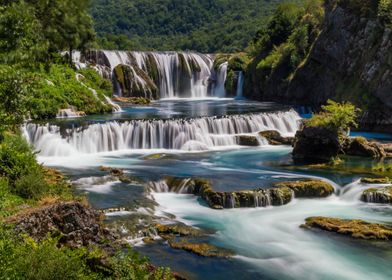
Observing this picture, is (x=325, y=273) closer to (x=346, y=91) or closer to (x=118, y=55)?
(x=346, y=91)

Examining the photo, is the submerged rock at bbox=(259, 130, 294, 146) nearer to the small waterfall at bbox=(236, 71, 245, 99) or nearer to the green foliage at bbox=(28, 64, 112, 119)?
the green foliage at bbox=(28, 64, 112, 119)

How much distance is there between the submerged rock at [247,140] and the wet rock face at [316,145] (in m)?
6.18

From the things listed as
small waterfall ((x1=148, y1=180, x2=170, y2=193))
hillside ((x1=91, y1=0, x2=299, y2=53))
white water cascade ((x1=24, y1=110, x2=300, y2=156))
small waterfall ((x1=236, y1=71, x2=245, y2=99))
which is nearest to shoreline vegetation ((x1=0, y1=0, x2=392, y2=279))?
small waterfall ((x1=148, y1=180, x2=170, y2=193))

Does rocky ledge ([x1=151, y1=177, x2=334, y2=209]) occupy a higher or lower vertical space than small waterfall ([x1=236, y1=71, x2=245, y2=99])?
lower

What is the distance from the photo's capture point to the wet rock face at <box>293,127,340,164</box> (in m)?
28.5

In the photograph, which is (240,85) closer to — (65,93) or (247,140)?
(65,93)

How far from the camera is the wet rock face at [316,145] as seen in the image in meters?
28.5

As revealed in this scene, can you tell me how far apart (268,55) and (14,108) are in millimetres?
50800

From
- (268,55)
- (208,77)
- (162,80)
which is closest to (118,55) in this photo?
(162,80)

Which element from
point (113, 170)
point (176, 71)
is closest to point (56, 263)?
point (113, 170)

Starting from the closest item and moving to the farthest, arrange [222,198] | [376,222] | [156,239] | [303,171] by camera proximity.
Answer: [156,239] → [376,222] → [222,198] → [303,171]

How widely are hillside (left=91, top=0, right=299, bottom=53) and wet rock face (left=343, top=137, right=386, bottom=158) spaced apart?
9486 centimetres

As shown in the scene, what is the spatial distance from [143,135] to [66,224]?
2199 centimetres

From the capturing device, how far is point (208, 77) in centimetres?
6988
